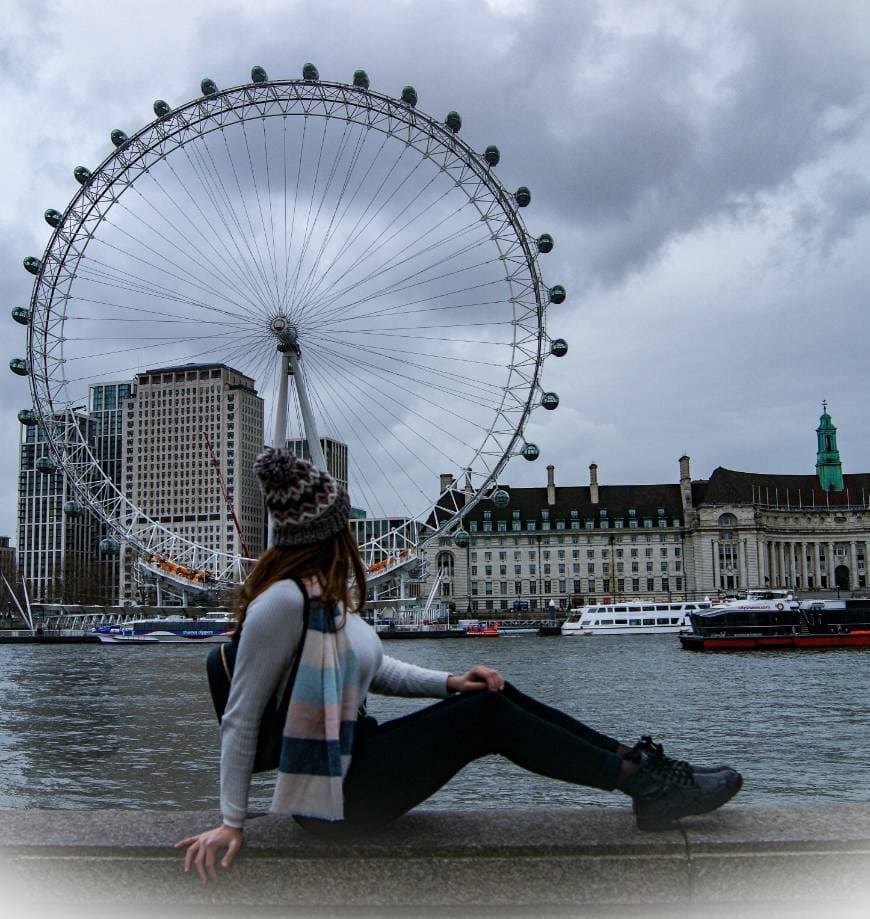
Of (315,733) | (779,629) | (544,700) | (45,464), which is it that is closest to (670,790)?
(315,733)

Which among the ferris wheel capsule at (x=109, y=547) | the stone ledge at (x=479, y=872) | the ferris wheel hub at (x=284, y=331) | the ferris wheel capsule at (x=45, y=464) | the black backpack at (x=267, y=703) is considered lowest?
the stone ledge at (x=479, y=872)

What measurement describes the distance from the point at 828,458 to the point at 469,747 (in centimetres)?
13794

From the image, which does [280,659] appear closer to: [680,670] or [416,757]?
[416,757]

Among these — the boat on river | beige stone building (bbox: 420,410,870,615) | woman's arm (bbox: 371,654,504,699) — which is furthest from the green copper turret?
woman's arm (bbox: 371,654,504,699)

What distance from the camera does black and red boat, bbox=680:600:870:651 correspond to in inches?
2345

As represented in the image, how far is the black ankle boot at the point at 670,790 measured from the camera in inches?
159

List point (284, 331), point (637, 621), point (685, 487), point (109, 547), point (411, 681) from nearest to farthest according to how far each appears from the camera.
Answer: point (411, 681), point (284, 331), point (109, 547), point (637, 621), point (685, 487)

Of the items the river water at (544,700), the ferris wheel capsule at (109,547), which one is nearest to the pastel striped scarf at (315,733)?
the river water at (544,700)

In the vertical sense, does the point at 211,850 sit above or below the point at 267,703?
below

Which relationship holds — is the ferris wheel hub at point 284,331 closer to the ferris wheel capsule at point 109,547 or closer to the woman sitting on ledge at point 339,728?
the ferris wheel capsule at point 109,547

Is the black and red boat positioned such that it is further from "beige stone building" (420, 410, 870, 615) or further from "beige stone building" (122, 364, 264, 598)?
"beige stone building" (122, 364, 264, 598)

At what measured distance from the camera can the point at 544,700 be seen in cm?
2712

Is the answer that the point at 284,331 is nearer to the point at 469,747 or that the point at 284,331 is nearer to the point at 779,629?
the point at 779,629

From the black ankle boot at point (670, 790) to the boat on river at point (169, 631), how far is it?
3337 inches
